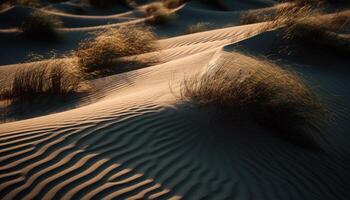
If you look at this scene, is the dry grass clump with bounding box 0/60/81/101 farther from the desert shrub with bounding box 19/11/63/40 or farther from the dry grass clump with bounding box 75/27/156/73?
the desert shrub with bounding box 19/11/63/40

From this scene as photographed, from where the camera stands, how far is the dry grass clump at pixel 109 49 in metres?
7.76

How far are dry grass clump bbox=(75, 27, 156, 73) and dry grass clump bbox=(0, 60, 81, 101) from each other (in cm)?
87

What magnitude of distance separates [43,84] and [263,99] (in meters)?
4.02

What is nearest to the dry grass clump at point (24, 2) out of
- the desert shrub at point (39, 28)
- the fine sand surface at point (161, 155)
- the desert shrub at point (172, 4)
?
the desert shrub at point (172, 4)

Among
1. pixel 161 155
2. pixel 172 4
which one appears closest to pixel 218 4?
pixel 172 4

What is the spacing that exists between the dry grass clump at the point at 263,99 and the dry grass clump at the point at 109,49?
3.68 meters

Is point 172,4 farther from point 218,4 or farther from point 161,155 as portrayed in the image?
point 161,155

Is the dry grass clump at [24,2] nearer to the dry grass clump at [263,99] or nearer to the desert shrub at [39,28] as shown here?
the desert shrub at [39,28]

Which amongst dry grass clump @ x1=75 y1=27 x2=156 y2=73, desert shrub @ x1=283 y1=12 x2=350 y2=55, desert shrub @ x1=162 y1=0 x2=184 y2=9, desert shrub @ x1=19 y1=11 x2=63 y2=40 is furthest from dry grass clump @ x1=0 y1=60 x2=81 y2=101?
desert shrub @ x1=162 y1=0 x2=184 y2=9

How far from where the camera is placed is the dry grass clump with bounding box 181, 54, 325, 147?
4.23 meters

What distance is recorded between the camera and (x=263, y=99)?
4332 millimetres

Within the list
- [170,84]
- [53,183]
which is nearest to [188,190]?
[53,183]

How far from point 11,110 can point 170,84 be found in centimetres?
265

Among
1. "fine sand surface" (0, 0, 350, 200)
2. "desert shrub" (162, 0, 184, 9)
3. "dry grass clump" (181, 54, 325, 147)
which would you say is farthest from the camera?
"desert shrub" (162, 0, 184, 9)
